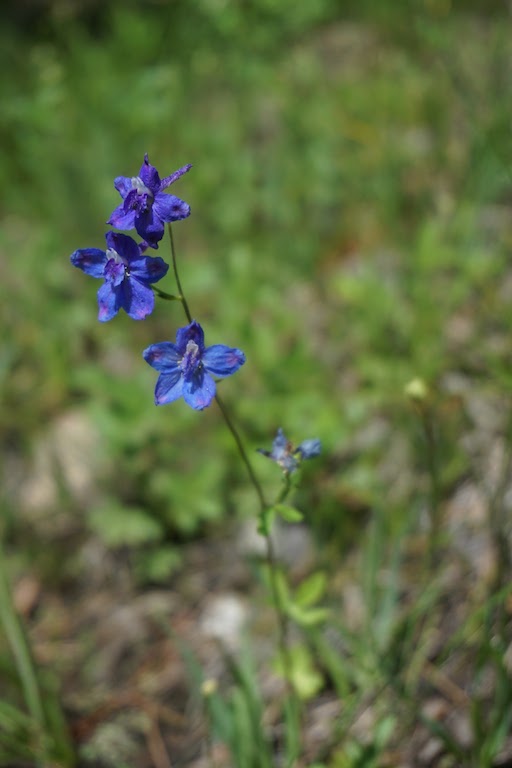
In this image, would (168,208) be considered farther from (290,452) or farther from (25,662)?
(25,662)

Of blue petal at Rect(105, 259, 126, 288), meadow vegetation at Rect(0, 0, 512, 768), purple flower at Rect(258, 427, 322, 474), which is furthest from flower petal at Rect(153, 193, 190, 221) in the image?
meadow vegetation at Rect(0, 0, 512, 768)

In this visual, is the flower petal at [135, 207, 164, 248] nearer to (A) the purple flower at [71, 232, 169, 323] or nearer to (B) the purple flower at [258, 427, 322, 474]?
(A) the purple flower at [71, 232, 169, 323]

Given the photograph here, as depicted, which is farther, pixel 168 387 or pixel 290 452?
pixel 290 452

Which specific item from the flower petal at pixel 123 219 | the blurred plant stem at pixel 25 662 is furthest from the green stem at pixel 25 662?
the flower petal at pixel 123 219

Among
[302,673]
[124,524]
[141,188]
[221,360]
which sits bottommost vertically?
[302,673]

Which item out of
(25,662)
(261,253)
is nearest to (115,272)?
(25,662)

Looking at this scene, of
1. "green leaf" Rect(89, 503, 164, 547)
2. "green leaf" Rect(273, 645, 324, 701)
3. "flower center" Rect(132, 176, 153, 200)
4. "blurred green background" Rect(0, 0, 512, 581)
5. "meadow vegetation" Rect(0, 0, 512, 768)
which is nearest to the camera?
"flower center" Rect(132, 176, 153, 200)
